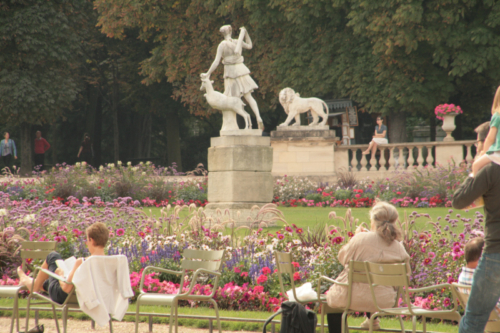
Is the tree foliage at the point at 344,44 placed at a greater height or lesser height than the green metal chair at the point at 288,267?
greater

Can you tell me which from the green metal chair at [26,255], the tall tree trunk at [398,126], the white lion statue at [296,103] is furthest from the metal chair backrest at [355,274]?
the tall tree trunk at [398,126]

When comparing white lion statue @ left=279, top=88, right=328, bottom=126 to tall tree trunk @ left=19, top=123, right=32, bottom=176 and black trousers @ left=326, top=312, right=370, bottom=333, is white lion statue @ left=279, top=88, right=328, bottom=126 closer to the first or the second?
tall tree trunk @ left=19, top=123, right=32, bottom=176

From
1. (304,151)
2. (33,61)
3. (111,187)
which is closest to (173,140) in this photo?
(33,61)

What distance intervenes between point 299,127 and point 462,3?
6.72 metres

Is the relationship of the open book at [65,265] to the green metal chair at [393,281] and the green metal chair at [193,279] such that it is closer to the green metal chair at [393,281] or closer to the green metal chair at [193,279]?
the green metal chair at [193,279]

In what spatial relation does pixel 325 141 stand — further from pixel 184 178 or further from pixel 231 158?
pixel 231 158

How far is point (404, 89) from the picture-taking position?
21.4 m

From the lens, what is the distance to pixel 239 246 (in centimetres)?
827

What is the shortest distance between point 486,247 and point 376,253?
4.52ft

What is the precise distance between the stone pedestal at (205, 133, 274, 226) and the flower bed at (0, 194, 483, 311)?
2.46 meters

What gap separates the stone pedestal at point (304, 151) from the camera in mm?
20000

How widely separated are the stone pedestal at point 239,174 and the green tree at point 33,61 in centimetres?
1602

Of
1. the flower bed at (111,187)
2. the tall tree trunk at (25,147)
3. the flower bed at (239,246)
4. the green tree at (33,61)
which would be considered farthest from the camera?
the tall tree trunk at (25,147)

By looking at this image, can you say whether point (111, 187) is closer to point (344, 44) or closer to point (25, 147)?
point (344, 44)
